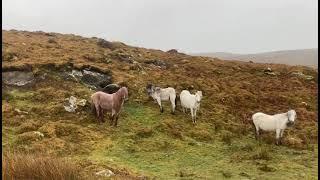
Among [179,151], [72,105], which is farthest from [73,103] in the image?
[179,151]

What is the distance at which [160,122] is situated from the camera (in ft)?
68.7

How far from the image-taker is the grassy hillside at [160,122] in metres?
15.6

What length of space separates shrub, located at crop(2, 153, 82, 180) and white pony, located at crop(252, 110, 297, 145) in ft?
37.6

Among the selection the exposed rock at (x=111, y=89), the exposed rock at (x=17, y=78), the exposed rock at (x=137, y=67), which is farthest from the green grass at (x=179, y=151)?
the exposed rock at (x=137, y=67)

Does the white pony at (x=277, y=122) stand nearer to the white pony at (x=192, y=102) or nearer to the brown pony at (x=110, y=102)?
the white pony at (x=192, y=102)

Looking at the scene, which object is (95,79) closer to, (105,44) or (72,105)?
(72,105)

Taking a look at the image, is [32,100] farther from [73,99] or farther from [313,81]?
[313,81]

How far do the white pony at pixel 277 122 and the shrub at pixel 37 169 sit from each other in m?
11.5

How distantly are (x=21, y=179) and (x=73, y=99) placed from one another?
12.8m

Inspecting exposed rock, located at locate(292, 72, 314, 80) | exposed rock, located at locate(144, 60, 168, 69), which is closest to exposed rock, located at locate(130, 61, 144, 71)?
exposed rock, located at locate(144, 60, 168, 69)

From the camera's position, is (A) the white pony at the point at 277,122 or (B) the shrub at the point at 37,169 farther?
(A) the white pony at the point at 277,122

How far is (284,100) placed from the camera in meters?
26.6

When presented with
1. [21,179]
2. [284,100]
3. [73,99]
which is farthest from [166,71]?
[21,179]

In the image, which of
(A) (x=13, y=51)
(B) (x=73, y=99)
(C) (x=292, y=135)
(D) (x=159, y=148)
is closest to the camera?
(D) (x=159, y=148)
